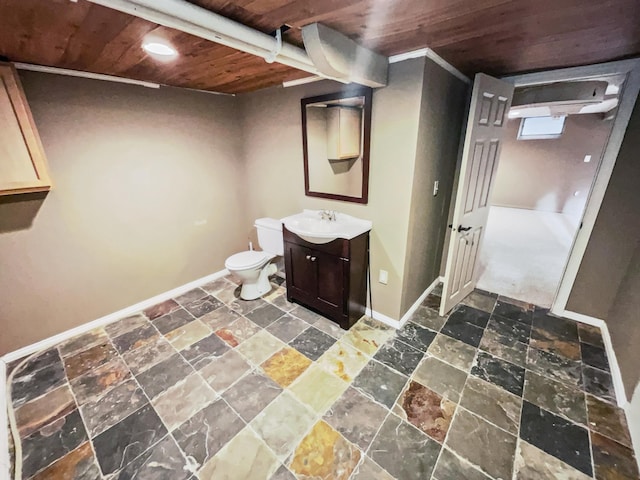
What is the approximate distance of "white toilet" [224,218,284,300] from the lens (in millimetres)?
2549

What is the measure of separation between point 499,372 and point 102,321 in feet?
10.6

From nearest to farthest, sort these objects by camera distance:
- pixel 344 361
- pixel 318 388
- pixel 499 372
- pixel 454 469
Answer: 1. pixel 454 469
2. pixel 318 388
3. pixel 499 372
4. pixel 344 361

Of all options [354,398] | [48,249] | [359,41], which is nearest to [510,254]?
[354,398]

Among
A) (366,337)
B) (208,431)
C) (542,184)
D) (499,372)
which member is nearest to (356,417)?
(366,337)

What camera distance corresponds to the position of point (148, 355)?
2018 millimetres

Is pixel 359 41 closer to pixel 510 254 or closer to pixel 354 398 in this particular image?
pixel 354 398

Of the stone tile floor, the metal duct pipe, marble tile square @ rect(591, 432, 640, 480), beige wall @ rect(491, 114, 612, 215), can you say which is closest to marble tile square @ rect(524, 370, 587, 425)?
the stone tile floor

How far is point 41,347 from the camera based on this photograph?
6.83 feet

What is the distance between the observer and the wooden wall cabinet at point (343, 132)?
6.73ft

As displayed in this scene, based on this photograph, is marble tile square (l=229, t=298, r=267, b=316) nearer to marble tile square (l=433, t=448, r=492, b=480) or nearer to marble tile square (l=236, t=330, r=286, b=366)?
marble tile square (l=236, t=330, r=286, b=366)

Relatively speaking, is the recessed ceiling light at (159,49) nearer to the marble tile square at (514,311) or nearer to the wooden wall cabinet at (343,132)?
the wooden wall cabinet at (343,132)

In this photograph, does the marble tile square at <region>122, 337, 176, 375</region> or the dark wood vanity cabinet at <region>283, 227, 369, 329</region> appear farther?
the dark wood vanity cabinet at <region>283, 227, 369, 329</region>

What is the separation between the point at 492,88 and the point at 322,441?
2.62 metres

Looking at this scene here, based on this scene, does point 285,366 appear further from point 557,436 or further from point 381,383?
point 557,436
